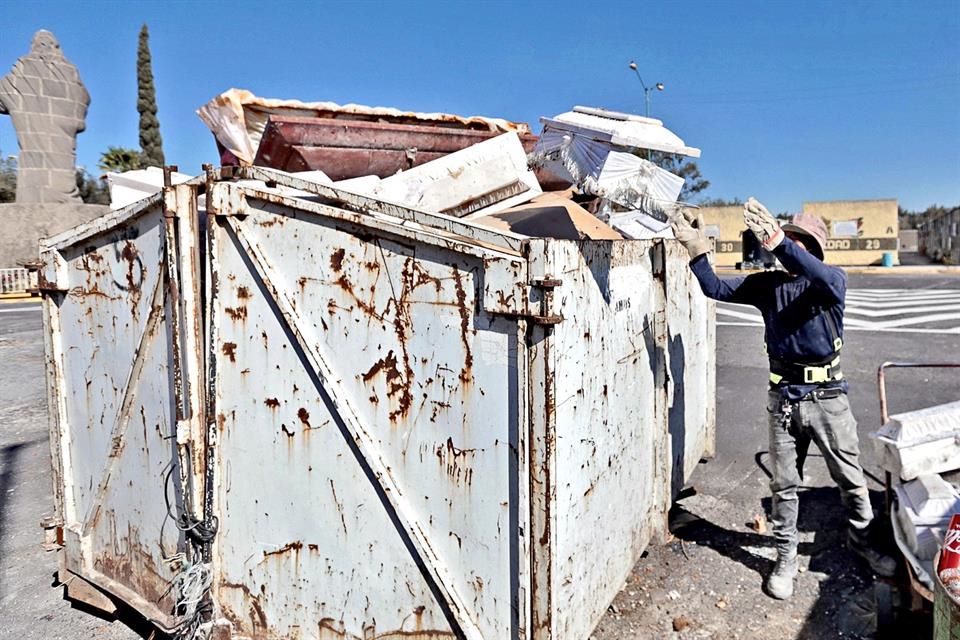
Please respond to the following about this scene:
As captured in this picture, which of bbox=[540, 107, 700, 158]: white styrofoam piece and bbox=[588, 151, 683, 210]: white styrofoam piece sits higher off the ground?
bbox=[540, 107, 700, 158]: white styrofoam piece

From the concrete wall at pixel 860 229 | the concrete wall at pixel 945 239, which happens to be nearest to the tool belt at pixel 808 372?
the concrete wall at pixel 860 229

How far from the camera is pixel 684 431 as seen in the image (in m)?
4.14

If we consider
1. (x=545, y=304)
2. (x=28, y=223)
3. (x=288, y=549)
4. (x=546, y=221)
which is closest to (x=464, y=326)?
(x=545, y=304)

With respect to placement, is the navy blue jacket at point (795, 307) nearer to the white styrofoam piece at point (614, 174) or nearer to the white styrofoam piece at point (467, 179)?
the white styrofoam piece at point (614, 174)

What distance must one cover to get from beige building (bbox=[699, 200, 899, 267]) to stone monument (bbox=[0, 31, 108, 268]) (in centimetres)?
2606

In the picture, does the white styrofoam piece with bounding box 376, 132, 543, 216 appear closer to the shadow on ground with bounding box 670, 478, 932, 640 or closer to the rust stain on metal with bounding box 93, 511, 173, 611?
the rust stain on metal with bounding box 93, 511, 173, 611

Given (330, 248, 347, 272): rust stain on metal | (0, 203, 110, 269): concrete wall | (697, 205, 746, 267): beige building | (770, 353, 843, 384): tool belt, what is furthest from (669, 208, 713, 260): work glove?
(697, 205, 746, 267): beige building

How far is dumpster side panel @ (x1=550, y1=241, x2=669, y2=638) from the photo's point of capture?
2277mm

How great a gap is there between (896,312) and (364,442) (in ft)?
43.4

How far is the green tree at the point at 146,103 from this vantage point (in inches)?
1277

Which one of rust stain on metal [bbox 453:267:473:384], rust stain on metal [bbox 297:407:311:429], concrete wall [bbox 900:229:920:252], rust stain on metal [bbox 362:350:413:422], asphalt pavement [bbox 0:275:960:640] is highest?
concrete wall [bbox 900:229:920:252]

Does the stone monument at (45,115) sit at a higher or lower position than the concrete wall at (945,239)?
higher

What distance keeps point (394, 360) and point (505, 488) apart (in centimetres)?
62

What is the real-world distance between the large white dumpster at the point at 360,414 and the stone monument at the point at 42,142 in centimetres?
2078
